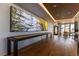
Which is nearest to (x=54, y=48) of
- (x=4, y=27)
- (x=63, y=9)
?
(x=63, y=9)

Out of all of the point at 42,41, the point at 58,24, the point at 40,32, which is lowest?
the point at 42,41

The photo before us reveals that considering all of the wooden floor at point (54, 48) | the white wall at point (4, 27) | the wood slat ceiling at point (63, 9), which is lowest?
the wooden floor at point (54, 48)

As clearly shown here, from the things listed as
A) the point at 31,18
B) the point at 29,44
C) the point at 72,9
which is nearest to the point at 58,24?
the point at 72,9

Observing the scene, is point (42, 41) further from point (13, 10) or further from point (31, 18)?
point (13, 10)

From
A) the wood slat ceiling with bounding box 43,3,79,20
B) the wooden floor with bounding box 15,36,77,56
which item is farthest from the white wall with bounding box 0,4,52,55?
the wood slat ceiling with bounding box 43,3,79,20

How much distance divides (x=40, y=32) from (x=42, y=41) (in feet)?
0.66

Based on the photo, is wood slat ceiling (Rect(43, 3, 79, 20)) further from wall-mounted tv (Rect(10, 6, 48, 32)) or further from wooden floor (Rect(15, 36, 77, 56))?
wooden floor (Rect(15, 36, 77, 56))

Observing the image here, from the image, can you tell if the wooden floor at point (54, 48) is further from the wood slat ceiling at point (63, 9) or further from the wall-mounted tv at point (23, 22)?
the wood slat ceiling at point (63, 9)

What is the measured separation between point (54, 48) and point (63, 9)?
0.80 metres

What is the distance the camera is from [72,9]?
7.17 ft

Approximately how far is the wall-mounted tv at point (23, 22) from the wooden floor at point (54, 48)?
36cm

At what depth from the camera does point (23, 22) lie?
2260mm

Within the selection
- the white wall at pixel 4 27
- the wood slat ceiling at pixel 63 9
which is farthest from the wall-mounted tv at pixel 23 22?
the wood slat ceiling at pixel 63 9

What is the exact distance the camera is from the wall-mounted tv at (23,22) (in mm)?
2193
